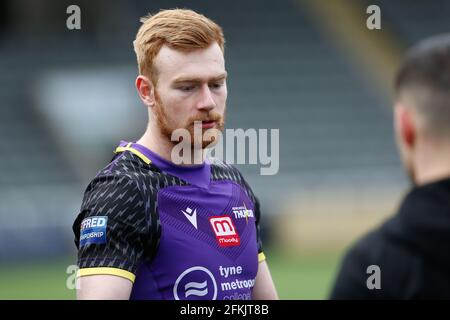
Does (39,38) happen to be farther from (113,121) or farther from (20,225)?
(20,225)

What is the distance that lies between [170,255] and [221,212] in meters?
0.37

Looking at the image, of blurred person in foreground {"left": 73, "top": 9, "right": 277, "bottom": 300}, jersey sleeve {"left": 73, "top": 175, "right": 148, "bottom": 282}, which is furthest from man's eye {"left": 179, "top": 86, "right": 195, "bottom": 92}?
jersey sleeve {"left": 73, "top": 175, "right": 148, "bottom": 282}

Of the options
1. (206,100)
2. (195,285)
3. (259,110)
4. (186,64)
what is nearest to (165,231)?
(195,285)

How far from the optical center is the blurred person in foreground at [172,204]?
11.2 feet

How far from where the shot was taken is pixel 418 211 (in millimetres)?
2344

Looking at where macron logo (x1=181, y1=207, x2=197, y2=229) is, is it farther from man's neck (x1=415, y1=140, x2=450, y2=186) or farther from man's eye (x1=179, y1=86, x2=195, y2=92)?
man's neck (x1=415, y1=140, x2=450, y2=186)

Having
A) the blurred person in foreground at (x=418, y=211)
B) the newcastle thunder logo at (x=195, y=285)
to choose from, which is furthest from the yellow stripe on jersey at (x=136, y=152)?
the blurred person in foreground at (x=418, y=211)

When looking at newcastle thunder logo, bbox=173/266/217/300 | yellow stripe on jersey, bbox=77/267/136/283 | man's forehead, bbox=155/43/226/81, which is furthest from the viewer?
man's forehead, bbox=155/43/226/81

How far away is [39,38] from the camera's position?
69.5 ft

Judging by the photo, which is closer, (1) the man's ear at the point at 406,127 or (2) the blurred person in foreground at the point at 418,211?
(2) the blurred person in foreground at the point at 418,211

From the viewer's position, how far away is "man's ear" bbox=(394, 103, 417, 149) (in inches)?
96.3

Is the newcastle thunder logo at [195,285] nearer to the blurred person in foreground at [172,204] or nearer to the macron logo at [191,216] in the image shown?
the blurred person in foreground at [172,204]

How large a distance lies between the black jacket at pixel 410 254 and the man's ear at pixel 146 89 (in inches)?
59.7
